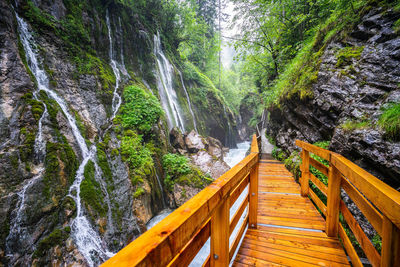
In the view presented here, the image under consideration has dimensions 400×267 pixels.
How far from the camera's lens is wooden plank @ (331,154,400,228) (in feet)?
3.23

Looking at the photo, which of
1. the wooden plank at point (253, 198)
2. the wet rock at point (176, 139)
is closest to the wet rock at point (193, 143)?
the wet rock at point (176, 139)

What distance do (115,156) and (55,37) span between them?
537cm

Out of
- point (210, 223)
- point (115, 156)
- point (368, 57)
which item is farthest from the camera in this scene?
point (115, 156)

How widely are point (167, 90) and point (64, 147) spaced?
8.41 m

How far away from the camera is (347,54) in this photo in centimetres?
458

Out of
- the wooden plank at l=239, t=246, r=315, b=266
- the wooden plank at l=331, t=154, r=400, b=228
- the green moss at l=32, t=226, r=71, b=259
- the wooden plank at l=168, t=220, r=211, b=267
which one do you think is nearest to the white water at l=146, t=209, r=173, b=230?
the green moss at l=32, t=226, r=71, b=259

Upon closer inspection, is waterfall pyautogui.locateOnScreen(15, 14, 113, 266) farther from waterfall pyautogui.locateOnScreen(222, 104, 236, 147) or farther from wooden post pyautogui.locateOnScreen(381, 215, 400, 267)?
waterfall pyautogui.locateOnScreen(222, 104, 236, 147)

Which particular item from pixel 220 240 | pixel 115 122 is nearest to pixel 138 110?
pixel 115 122

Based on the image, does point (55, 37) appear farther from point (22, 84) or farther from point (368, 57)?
point (368, 57)

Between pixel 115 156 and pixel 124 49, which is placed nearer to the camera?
pixel 115 156

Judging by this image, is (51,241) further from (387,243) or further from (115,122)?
(387,243)

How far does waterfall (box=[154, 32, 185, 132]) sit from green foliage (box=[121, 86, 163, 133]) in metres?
2.74

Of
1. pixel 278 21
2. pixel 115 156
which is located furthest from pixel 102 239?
pixel 278 21

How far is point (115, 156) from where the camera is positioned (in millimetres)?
5840
